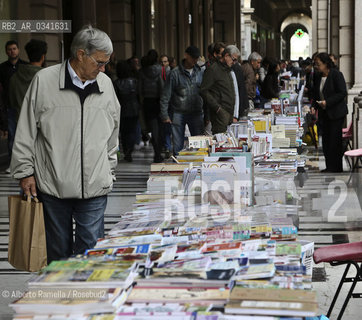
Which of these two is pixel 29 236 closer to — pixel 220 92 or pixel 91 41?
pixel 91 41

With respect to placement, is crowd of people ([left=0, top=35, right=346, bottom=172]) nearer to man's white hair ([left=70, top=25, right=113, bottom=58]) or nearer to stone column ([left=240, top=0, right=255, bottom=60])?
man's white hair ([left=70, top=25, right=113, bottom=58])

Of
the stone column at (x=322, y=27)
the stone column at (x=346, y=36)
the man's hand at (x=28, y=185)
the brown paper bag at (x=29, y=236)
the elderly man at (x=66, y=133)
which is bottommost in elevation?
the brown paper bag at (x=29, y=236)

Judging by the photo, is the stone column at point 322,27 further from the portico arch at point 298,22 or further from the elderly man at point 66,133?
the portico arch at point 298,22

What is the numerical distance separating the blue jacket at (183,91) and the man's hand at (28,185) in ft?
20.5

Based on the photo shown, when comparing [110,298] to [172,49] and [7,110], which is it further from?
[172,49]

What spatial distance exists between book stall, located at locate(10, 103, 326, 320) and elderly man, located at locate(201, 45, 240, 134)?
16.5ft

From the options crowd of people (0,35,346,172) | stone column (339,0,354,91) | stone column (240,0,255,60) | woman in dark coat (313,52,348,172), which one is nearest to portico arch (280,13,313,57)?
stone column (240,0,255,60)

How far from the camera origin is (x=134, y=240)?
3.58 m

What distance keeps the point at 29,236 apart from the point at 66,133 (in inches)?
22.0

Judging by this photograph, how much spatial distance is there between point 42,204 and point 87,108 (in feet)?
1.82

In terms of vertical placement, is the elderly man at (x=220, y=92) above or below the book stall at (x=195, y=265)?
above

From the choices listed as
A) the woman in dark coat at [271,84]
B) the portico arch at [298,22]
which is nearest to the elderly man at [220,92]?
the woman in dark coat at [271,84]

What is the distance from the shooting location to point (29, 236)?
4.27m

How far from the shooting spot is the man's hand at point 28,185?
434 cm
